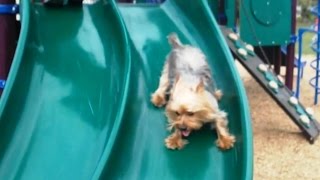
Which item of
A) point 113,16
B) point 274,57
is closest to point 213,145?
point 113,16

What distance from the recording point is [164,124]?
250 centimetres

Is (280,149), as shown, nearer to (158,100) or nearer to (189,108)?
(158,100)

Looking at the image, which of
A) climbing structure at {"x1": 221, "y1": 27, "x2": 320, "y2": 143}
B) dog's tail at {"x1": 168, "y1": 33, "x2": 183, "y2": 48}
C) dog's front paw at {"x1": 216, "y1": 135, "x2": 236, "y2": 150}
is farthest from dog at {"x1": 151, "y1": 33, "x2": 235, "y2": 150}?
climbing structure at {"x1": 221, "y1": 27, "x2": 320, "y2": 143}

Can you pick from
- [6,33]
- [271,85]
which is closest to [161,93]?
[6,33]

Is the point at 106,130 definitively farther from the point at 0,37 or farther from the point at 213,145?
the point at 0,37

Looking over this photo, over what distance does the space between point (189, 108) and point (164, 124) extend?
0.33 meters

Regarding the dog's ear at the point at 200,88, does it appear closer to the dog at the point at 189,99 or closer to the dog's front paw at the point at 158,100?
the dog at the point at 189,99

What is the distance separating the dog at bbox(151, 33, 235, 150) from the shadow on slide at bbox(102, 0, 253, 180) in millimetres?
49

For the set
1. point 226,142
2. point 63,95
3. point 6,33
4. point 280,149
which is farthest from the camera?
point 280,149

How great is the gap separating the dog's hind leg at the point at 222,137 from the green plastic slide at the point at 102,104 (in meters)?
0.03

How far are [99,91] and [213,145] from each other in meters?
0.65

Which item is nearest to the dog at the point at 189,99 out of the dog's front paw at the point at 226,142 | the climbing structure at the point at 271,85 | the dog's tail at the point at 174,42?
the dog's front paw at the point at 226,142

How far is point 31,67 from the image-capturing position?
8.99 feet

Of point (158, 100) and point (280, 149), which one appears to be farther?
point (280, 149)
